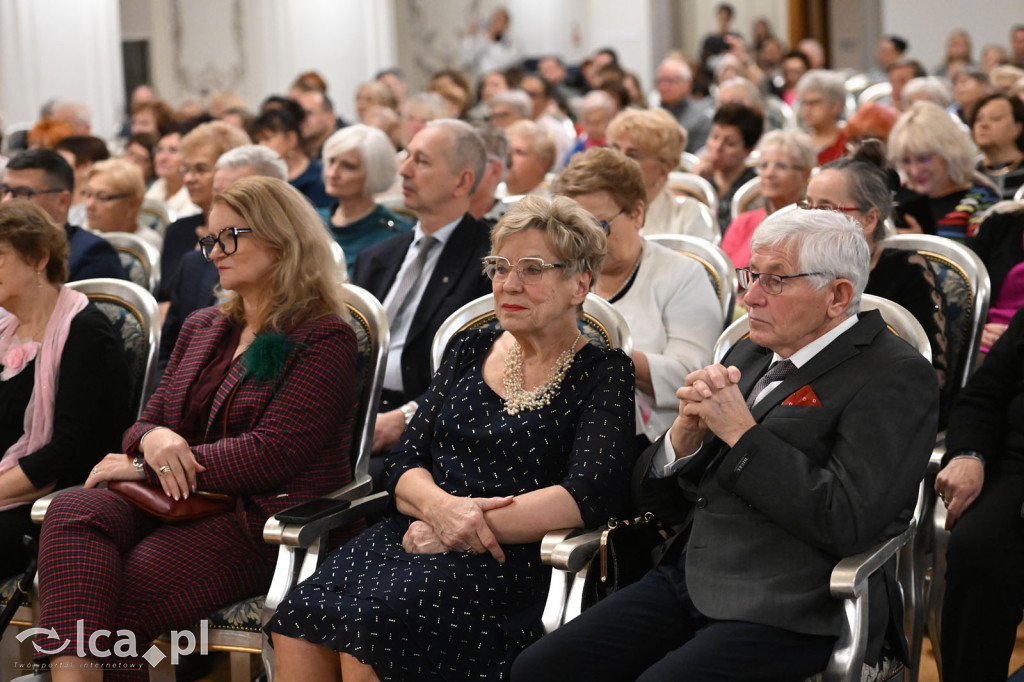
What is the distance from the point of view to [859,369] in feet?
7.30

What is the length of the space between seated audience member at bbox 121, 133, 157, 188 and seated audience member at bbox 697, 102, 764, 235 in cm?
345

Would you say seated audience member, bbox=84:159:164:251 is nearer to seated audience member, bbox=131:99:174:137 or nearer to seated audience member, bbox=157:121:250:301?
seated audience member, bbox=157:121:250:301

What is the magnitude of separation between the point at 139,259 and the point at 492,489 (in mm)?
2417

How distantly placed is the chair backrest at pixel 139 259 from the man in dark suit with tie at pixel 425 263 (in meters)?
0.94

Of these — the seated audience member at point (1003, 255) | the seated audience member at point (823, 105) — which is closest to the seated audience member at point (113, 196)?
Answer: the seated audience member at point (1003, 255)

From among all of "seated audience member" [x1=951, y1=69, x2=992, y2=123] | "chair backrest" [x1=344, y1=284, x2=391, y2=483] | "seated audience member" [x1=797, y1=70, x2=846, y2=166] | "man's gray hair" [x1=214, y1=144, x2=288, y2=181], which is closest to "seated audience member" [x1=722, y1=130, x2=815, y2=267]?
"man's gray hair" [x1=214, y1=144, x2=288, y2=181]

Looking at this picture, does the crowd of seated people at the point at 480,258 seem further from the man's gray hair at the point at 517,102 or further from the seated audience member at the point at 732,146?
the man's gray hair at the point at 517,102

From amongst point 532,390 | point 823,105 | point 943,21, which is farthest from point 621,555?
Result: point 943,21

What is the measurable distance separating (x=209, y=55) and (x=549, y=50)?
448 cm

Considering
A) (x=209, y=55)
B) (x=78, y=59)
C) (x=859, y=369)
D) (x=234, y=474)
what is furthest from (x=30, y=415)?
(x=209, y=55)

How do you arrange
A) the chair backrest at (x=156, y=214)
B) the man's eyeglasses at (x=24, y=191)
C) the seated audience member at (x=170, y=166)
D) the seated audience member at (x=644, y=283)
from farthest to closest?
the seated audience member at (x=170, y=166) < the chair backrest at (x=156, y=214) < the man's eyeglasses at (x=24, y=191) < the seated audience member at (x=644, y=283)

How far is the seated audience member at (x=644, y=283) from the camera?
10.1 ft

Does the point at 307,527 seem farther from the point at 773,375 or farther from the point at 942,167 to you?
the point at 942,167

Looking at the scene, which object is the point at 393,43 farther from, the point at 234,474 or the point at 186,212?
the point at 234,474
